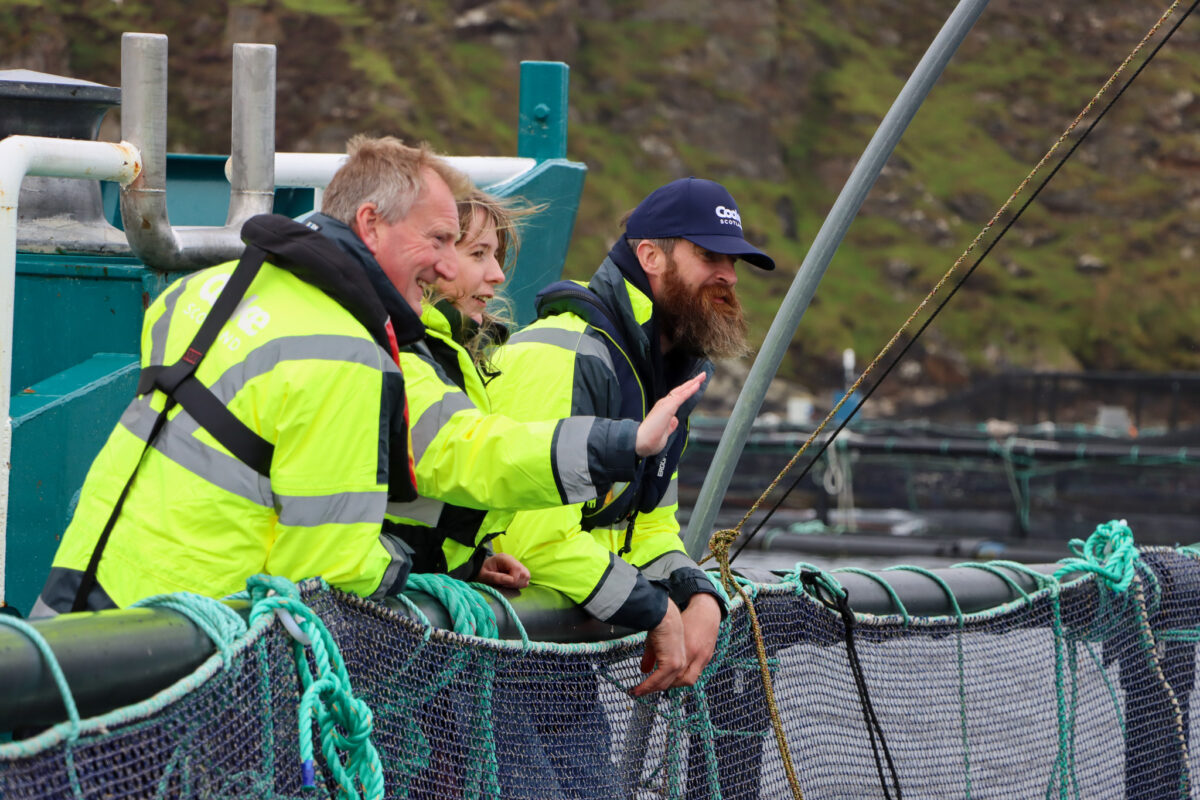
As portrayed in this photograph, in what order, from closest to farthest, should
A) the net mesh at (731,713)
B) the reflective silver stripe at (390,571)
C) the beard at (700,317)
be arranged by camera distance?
the net mesh at (731,713) → the reflective silver stripe at (390,571) → the beard at (700,317)

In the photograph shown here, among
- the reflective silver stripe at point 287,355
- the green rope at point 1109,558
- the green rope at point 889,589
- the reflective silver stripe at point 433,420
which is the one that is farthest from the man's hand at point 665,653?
the green rope at point 1109,558

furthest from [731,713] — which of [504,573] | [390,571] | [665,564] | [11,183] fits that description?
[11,183]

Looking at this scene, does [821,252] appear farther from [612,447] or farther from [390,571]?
[390,571]

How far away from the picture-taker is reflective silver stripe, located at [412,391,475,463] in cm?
255

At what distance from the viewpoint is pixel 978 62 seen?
54.8m

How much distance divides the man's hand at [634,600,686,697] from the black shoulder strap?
0.89 m

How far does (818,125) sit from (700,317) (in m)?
49.4

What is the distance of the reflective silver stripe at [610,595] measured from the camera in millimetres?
2789

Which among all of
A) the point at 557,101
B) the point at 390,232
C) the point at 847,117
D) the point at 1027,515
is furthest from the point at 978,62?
the point at 390,232

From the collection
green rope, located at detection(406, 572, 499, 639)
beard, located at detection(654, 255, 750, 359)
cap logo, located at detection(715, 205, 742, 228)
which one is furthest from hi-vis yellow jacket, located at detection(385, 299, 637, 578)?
cap logo, located at detection(715, 205, 742, 228)

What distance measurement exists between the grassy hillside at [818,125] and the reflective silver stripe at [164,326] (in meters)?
38.5

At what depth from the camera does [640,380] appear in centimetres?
339

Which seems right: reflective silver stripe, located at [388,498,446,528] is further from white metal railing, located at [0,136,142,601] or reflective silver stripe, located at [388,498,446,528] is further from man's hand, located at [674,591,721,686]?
white metal railing, located at [0,136,142,601]

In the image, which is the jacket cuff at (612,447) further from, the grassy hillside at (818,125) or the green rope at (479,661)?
the grassy hillside at (818,125)
